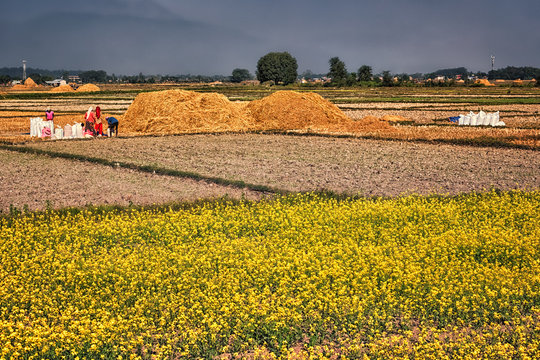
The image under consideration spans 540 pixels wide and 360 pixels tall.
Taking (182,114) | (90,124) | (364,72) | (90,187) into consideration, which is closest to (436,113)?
(182,114)

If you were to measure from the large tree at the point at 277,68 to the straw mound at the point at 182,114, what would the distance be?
455ft

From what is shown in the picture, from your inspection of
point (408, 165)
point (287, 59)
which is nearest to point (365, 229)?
point (408, 165)

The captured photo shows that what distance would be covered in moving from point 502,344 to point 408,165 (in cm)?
1372

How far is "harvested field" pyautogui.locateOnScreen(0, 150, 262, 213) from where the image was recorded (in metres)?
15.0

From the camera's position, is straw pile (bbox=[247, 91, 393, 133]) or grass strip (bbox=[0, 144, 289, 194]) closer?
grass strip (bbox=[0, 144, 289, 194])

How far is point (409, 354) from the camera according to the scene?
22.8 ft

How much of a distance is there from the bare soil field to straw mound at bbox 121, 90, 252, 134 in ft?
12.9

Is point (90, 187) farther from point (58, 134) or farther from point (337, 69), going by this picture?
point (337, 69)

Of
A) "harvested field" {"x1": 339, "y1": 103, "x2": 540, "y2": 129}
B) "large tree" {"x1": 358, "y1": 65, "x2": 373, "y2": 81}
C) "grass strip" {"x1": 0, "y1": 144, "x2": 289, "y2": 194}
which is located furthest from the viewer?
"large tree" {"x1": 358, "y1": 65, "x2": 373, "y2": 81}

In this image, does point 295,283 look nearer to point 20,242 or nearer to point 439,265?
point 439,265

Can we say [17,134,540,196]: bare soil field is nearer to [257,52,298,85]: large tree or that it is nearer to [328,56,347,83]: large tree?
[328,56,347,83]: large tree

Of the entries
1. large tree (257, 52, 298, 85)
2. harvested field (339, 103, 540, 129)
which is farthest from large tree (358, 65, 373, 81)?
harvested field (339, 103, 540, 129)

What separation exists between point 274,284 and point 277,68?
168m

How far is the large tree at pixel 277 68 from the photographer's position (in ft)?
572
